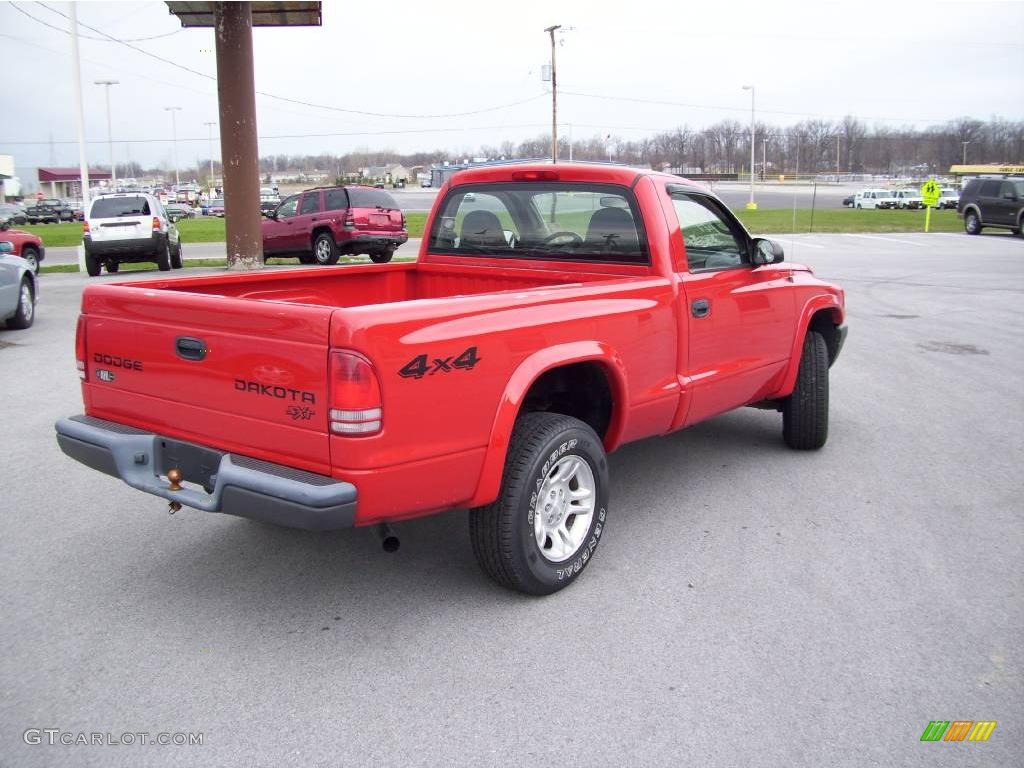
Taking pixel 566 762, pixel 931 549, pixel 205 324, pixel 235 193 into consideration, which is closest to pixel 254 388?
pixel 205 324

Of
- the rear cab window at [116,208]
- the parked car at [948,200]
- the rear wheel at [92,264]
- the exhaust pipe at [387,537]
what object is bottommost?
the exhaust pipe at [387,537]

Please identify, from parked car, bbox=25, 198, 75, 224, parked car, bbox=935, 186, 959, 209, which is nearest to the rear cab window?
parked car, bbox=25, 198, 75, 224

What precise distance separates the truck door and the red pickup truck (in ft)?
0.05

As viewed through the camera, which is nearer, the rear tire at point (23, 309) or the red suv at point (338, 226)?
the rear tire at point (23, 309)

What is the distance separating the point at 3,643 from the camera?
3545 mm

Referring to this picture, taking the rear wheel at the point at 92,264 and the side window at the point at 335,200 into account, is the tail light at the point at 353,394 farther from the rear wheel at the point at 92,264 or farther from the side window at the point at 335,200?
the side window at the point at 335,200

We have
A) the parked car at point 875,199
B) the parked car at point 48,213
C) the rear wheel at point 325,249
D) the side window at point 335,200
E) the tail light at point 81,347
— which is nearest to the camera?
the tail light at point 81,347

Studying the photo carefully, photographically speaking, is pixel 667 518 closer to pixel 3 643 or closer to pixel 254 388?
pixel 254 388

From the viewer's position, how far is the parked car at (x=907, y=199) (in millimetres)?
62375

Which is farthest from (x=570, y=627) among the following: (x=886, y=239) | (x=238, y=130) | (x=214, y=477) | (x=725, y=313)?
(x=886, y=239)

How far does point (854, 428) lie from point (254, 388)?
4.97m

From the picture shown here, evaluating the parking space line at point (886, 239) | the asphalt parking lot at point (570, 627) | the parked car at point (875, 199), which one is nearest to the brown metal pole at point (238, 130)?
the asphalt parking lot at point (570, 627)

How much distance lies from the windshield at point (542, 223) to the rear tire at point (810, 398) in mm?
1847

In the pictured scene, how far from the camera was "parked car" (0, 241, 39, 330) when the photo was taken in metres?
10.7
